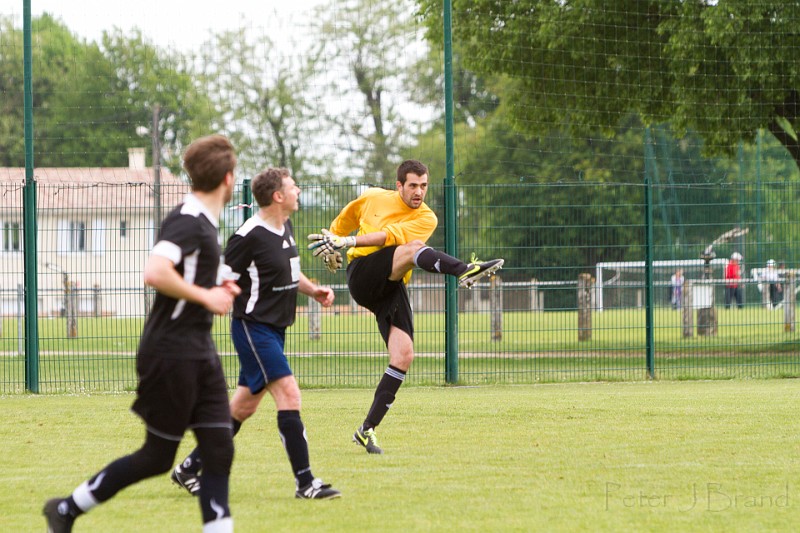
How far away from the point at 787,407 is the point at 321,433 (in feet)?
14.4

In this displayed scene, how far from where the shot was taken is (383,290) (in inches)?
324

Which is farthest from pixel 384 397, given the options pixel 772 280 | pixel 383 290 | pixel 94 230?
pixel 772 280

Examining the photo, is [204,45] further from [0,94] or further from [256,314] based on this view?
[256,314]

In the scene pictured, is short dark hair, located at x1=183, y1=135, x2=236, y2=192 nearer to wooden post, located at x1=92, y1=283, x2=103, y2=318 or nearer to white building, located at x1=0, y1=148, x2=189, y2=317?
white building, located at x1=0, y1=148, x2=189, y2=317

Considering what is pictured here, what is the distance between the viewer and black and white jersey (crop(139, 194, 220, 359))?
4.69 meters

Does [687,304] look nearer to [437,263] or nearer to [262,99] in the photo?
[262,99]

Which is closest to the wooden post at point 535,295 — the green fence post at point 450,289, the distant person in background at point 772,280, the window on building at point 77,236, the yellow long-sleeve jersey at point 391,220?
the green fence post at point 450,289

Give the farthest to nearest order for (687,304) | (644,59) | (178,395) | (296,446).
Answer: (644,59), (687,304), (296,446), (178,395)

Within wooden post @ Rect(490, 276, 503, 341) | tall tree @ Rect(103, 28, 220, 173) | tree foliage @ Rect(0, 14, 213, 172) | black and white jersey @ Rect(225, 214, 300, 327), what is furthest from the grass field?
tall tree @ Rect(103, 28, 220, 173)

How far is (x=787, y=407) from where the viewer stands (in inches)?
403

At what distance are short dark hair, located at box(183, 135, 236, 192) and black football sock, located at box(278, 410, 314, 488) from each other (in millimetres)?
1838

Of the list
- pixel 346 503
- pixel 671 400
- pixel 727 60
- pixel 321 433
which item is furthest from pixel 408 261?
pixel 727 60

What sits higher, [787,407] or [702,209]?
[702,209]

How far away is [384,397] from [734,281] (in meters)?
10.4
